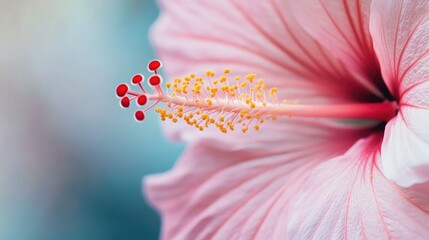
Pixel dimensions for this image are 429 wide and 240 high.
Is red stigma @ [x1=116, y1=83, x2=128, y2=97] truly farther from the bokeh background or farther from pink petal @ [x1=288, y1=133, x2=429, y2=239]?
the bokeh background

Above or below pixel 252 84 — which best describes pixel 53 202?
below

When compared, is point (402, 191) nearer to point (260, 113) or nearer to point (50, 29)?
point (260, 113)

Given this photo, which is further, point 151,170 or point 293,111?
point 151,170

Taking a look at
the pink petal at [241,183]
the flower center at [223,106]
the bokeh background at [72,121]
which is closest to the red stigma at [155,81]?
the flower center at [223,106]

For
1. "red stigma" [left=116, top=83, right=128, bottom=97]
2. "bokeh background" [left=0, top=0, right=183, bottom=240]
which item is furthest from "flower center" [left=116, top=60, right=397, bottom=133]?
"bokeh background" [left=0, top=0, right=183, bottom=240]

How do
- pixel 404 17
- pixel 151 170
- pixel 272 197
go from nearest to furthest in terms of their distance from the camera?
pixel 404 17, pixel 272 197, pixel 151 170

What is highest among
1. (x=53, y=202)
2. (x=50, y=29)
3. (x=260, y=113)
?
(x=50, y=29)

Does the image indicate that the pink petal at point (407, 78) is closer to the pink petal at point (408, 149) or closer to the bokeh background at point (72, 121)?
the pink petal at point (408, 149)

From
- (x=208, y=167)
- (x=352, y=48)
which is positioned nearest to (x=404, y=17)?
(x=352, y=48)
